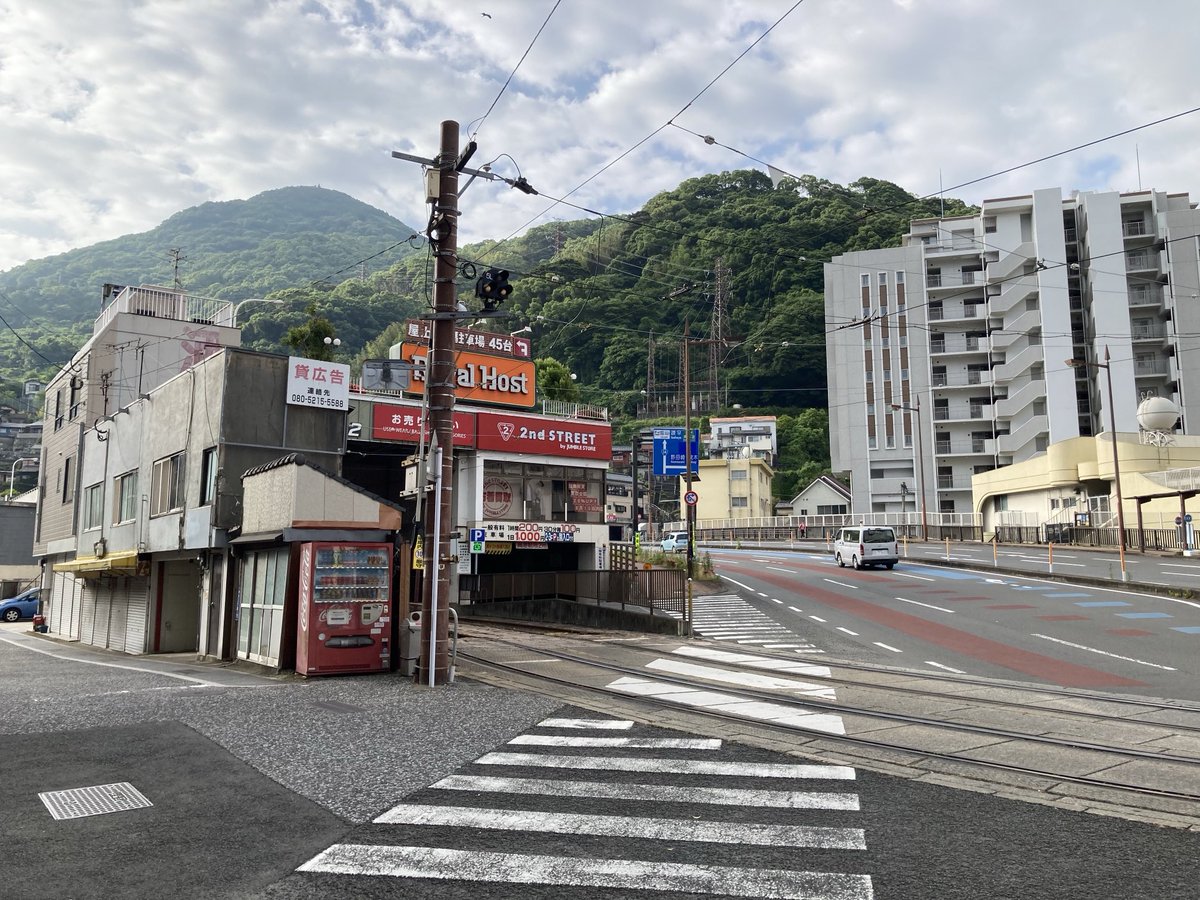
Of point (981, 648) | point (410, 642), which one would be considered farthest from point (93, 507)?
point (981, 648)

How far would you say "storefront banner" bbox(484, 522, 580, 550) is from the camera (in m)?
35.3

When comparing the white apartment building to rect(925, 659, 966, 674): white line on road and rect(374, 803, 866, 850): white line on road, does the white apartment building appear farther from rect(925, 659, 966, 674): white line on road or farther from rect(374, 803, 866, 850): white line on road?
rect(374, 803, 866, 850): white line on road

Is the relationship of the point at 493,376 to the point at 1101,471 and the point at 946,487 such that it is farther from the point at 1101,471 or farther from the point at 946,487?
the point at 946,487

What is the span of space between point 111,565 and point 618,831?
24.1 m

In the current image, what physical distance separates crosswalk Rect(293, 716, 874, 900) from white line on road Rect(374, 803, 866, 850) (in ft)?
0.04

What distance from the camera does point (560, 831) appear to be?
593cm

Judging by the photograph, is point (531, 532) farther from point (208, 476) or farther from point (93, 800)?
point (93, 800)

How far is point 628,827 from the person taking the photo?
19.7 feet

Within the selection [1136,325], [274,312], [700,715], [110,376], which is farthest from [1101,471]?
[274,312]

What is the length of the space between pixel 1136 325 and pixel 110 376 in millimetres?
75970

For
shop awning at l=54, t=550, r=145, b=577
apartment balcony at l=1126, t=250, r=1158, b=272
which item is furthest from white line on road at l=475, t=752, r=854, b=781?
apartment balcony at l=1126, t=250, r=1158, b=272

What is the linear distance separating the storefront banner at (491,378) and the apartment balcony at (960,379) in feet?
180

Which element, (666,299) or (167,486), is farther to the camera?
(666,299)

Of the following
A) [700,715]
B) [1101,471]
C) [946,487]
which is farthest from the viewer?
[946,487]
